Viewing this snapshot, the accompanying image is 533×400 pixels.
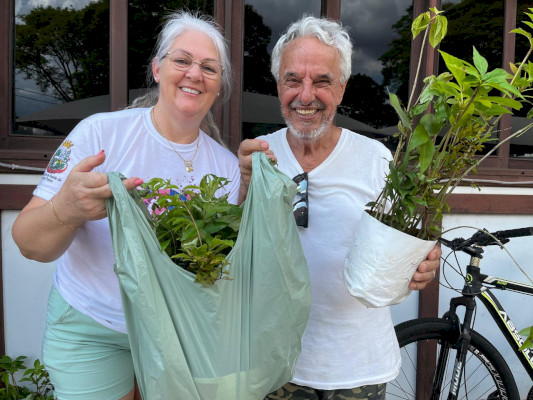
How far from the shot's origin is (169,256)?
119cm

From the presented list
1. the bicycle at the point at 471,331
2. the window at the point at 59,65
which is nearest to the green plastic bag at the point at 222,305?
the bicycle at the point at 471,331

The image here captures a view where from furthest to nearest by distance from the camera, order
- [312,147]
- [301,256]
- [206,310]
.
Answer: [312,147] < [301,256] < [206,310]

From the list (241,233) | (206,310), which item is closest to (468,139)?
(241,233)

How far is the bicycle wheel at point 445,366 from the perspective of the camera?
7.82ft

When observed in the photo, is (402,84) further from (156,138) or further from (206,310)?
(206,310)

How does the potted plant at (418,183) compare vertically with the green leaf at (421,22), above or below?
below

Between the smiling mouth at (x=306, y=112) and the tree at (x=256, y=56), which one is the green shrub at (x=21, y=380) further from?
the tree at (x=256, y=56)

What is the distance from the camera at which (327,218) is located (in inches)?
62.7

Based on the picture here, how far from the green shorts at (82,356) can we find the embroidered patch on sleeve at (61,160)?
409 millimetres

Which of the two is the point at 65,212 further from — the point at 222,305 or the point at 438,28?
the point at 438,28

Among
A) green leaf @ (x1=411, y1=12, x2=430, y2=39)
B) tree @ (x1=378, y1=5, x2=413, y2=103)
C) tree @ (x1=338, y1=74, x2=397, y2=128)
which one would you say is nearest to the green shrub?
green leaf @ (x1=411, y1=12, x2=430, y2=39)

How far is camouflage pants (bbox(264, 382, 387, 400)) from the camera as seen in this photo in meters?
1.60

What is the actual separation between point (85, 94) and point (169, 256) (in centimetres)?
186

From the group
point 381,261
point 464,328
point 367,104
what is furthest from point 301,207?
point 367,104
